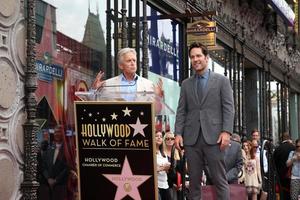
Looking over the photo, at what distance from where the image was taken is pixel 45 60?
26.2ft

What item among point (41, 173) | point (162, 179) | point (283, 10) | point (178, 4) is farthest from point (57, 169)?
point (283, 10)

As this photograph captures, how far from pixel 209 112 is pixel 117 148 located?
1.10 meters

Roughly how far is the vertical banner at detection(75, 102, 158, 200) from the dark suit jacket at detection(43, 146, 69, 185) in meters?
2.52

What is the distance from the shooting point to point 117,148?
17.8ft

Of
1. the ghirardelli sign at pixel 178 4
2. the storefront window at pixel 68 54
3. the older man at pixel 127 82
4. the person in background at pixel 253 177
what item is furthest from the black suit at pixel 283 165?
the older man at pixel 127 82

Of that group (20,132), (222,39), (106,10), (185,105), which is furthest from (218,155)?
(222,39)

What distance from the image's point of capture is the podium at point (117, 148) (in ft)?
17.5

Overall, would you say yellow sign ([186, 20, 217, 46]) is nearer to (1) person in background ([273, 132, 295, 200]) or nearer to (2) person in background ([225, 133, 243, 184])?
(1) person in background ([273, 132, 295, 200])

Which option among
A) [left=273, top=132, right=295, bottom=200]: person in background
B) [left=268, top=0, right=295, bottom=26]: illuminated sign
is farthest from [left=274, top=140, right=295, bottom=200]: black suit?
[left=268, top=0, right=295, bottom=26]: illuminated sign

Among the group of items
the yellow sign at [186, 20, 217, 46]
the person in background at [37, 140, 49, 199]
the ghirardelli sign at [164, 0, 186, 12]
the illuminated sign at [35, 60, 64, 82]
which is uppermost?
the ghirardelli sign at [164, 0, 186, 12]

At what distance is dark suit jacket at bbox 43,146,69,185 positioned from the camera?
7953 millimetres

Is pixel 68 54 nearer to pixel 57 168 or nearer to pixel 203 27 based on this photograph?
pixel 57 168

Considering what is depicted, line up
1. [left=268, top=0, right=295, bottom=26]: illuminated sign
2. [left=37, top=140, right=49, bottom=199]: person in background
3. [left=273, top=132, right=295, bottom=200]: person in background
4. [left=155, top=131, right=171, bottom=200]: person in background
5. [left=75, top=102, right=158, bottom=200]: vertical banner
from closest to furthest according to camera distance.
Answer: [left=75, top=102, right=158, bottom=200]: vertical banner
[left=37, top=140, right=49, bottom=199]: person in background
[left=155, top=131, right=171, bottom=200]: person in background
[left=273, top=132, right=295, bottom=200]: person in background
[left=268, top=0, right=295, bottom=26]: illuminated sign

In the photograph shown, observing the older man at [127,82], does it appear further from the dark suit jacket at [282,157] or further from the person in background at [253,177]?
the dark suit jacket at [282,157]
